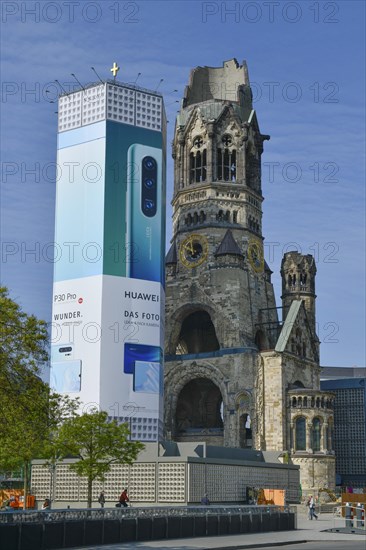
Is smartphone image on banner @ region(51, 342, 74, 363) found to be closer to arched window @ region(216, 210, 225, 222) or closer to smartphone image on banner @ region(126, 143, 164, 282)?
smartphone image on banner @ region(126, 143, 164, 282)

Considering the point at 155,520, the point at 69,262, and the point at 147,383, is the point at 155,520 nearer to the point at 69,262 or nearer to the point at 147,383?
the point at 147,383

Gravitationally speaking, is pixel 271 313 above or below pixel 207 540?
above

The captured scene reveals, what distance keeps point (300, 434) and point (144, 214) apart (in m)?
25.6

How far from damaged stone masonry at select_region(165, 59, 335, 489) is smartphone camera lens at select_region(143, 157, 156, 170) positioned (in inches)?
565

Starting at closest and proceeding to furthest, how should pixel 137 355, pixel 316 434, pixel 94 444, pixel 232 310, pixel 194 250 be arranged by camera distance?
pixel 94 444 → pixel 137 355 → pixel 316 434 → pixel 232 310 → pixel 194 250

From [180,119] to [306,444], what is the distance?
1523 inches

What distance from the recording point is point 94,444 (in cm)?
5412

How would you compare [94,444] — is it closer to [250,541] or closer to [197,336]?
[250,541]

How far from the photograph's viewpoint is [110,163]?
3046 inches

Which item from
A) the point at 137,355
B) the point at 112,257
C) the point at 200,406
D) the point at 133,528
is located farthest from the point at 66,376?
the point at 133,528

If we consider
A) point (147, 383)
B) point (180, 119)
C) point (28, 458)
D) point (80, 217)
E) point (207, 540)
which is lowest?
point (207, 540)

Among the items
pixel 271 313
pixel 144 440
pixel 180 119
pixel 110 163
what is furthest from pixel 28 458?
pixel 180 119

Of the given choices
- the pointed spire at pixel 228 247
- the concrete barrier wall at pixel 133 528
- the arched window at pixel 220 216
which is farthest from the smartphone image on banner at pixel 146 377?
the concrete barrier wall at pixel 133 528

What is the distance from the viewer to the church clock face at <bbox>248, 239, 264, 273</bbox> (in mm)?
91938
